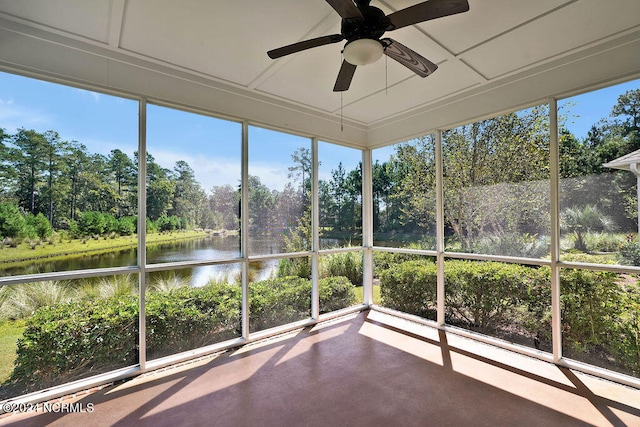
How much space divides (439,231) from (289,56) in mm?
2829

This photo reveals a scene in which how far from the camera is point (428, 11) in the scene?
1.69 m

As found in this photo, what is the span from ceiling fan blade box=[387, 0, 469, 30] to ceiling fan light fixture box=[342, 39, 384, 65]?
0.16 metres

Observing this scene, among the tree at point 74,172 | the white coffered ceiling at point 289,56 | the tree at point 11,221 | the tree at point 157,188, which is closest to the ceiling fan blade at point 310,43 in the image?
the white coffered ceiling at point 289,56

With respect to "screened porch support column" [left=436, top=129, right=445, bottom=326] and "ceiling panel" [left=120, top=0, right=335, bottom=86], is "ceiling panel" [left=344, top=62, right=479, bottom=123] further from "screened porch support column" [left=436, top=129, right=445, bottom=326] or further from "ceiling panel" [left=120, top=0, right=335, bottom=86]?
"ceiling panel" [left=120, top=0, right=335, bottom=86]

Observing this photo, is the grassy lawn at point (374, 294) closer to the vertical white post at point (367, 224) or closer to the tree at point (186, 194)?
the vertical white post at point (367, 224)

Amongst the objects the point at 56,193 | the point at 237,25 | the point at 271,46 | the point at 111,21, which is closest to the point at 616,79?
the point at 271,46

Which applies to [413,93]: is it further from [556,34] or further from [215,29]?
[215,29]

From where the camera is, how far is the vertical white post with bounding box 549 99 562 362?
302cm

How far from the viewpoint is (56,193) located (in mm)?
2656

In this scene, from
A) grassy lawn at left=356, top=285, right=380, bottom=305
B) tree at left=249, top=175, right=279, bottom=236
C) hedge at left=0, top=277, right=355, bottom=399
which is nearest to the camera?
hedge at left=0, top=277, right=355, bottom=399

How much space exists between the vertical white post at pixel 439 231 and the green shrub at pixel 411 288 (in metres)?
0.10

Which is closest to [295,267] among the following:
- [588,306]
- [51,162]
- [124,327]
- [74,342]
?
[124,327]

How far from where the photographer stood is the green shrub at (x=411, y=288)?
13.7 ft

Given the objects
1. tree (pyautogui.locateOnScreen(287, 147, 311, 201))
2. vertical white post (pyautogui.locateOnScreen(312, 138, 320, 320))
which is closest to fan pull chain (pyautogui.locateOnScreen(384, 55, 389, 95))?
vertical white post (pyautogui.locateOnScreen(312, 138, 320, 320))
